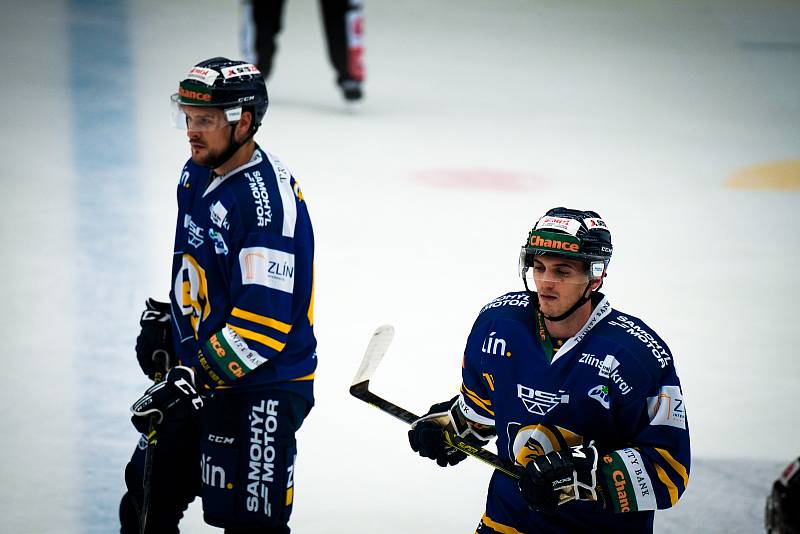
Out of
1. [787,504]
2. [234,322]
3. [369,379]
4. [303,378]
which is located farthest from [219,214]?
[787,504]

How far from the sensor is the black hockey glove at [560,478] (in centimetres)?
268

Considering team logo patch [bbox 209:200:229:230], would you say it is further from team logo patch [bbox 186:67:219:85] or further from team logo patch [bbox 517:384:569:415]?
team logo patch [bbox 517:384:569:415]

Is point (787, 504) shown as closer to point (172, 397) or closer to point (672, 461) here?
point (672, 461)

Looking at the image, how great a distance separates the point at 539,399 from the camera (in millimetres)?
2846

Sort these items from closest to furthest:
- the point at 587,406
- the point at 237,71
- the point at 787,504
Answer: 1. the point at 787,504
2. the point at 587,406
3. the point at 237,71

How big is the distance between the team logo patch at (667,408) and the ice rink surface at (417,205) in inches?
56.8

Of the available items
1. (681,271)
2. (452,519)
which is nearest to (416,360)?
(452,519)

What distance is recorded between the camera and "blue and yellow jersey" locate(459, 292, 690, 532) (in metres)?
2.71

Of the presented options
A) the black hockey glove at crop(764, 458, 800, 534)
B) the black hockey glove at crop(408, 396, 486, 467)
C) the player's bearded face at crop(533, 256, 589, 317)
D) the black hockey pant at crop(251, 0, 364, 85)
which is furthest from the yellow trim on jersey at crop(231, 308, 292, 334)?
the black hockey pant at crop(251, 0, 364, 85)

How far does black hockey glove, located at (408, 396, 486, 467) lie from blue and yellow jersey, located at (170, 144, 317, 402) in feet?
1.15

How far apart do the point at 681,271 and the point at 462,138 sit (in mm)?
2754

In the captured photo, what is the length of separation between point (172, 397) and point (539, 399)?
96 cm

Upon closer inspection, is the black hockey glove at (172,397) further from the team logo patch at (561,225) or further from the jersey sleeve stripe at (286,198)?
the team logo patch at (561,225)

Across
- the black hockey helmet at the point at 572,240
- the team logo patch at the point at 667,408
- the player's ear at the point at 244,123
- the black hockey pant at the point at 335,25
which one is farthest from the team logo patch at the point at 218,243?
the black hockey pant at the point at 335,25
